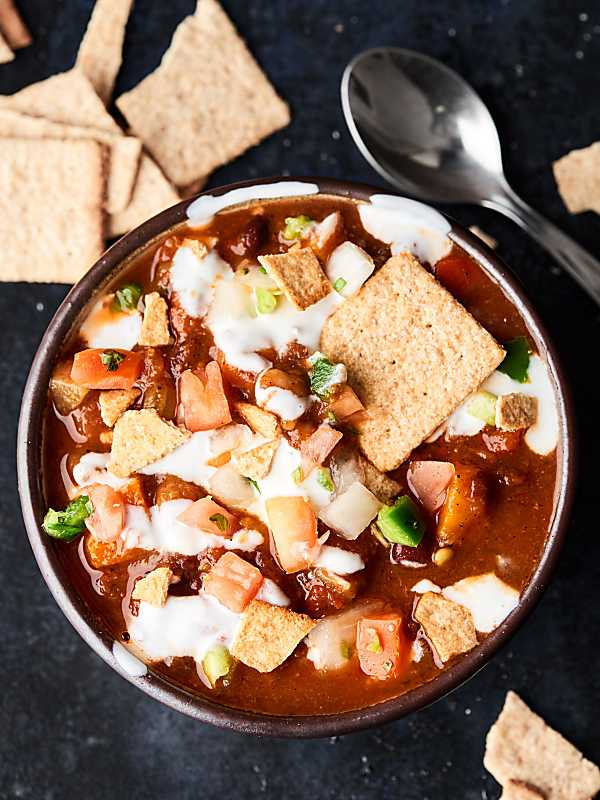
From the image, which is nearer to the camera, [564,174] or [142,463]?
[142,463]

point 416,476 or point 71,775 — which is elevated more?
point 416,476

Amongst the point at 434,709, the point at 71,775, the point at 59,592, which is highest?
the point at 59,592

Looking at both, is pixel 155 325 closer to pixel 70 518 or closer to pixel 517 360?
pixel 70 518

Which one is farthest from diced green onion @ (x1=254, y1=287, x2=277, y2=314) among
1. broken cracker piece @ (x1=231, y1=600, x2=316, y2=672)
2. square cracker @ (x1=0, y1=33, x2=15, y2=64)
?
square cracker @ (x1=0, y1=33, x2=15, y2=64)

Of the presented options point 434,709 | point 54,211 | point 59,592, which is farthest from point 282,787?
point 54,211

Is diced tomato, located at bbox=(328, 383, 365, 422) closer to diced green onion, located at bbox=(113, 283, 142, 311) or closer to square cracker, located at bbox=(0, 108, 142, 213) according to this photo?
diced green onion, located at bbox=(113, 283, 142, 311)

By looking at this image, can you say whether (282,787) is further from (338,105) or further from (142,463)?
(338,105)
